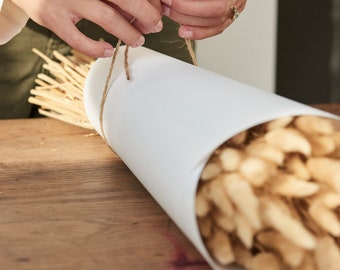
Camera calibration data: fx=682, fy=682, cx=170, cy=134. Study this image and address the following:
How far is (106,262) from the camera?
63 centimetres

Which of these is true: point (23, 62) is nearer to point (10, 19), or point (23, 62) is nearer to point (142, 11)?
point (10, 19)

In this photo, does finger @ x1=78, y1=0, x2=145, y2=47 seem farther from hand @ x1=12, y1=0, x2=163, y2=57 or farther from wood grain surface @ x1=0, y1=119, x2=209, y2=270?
wood grain surface @ x1=0, y1=119, x2=209, y2=270

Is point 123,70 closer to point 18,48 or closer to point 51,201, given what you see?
point 51,201

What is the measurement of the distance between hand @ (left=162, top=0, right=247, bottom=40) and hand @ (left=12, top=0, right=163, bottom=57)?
0.12 feet

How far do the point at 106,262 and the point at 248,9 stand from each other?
5.85 ft

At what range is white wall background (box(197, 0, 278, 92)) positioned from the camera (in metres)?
2.30

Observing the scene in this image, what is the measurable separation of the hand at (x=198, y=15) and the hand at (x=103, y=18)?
1.4 inches

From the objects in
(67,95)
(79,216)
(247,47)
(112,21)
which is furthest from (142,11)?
(247,47)

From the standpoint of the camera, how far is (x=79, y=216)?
2.46 ft

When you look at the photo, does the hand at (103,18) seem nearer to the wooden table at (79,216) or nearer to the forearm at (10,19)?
the wooden table at (79,216)

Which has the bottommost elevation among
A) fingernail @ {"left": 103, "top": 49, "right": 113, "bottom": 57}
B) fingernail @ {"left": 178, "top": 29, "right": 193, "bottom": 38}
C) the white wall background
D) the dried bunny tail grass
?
the white wall background

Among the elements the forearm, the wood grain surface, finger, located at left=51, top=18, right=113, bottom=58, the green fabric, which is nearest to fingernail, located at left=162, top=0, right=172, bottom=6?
finger, located at left=51, top=18, right=113, bottom=58

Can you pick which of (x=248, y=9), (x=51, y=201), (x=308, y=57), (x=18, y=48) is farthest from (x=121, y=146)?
(x=308, y=57)

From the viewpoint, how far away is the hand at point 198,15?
996mm
